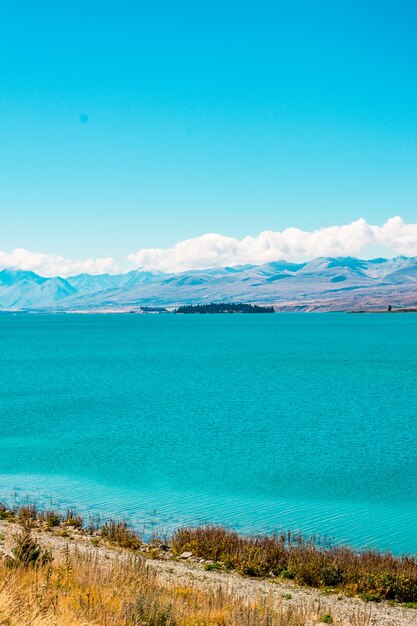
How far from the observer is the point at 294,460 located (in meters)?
40.0

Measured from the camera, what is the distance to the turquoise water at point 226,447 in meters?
29.5

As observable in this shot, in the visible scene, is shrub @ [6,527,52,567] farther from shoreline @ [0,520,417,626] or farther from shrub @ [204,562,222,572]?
shrub @ [204,562,222,572]

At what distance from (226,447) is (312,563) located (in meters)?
25.0

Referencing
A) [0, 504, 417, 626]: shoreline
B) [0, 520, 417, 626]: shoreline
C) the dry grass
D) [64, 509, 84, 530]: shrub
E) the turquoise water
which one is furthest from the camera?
the turquoise water

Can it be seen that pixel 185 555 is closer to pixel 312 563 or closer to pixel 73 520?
pixel 312 563

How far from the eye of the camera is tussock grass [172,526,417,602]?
18312mm

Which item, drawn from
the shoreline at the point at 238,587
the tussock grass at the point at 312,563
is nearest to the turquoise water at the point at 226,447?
the tussock grass at the point at 312,563

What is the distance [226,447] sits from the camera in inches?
1748

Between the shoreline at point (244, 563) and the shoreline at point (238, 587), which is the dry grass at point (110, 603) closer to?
the shoreline at point (238, 587)

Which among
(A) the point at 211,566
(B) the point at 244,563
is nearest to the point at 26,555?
(A) the point at 211,566

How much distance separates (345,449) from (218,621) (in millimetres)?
32073

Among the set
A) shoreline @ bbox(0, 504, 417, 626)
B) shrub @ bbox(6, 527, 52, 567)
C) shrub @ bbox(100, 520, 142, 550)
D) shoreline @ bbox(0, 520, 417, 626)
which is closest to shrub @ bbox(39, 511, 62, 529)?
shoreline @ bbox(0, 504, 417, 626)

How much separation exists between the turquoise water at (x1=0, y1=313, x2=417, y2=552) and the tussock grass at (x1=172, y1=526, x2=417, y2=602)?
4.06 m

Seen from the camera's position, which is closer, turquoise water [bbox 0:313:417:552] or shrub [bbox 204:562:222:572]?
shrub [bbox 204:562:222:572]
